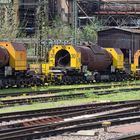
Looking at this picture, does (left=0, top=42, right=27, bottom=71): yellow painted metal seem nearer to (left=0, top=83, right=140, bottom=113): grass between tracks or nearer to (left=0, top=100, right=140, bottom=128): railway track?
(left=0, top=83, right=140, bottom=113): grass between tracks

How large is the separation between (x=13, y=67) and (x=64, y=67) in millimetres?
5288

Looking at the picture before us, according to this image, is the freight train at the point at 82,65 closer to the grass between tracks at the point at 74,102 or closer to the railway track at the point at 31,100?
the grass between tracks at the point at 74,102

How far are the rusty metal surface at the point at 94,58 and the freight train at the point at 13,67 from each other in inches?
235

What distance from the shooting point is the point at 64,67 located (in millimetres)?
34281

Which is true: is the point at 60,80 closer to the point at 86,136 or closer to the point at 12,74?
the point at 12,74

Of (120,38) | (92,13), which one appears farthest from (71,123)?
(92,13)

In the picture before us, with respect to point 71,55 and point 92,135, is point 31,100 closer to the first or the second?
point 92,135

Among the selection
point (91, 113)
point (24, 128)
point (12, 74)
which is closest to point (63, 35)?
point (12, 74)

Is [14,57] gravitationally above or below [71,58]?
above

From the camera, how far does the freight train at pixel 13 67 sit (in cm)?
2943

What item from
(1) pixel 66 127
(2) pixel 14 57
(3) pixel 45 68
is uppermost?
(2) pixel 14 57

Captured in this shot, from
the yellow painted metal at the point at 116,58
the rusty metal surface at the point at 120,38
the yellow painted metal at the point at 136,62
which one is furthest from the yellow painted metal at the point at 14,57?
the rusty metal surface at the point at 120,38

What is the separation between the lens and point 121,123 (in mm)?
13500

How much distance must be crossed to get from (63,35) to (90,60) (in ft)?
84.3
